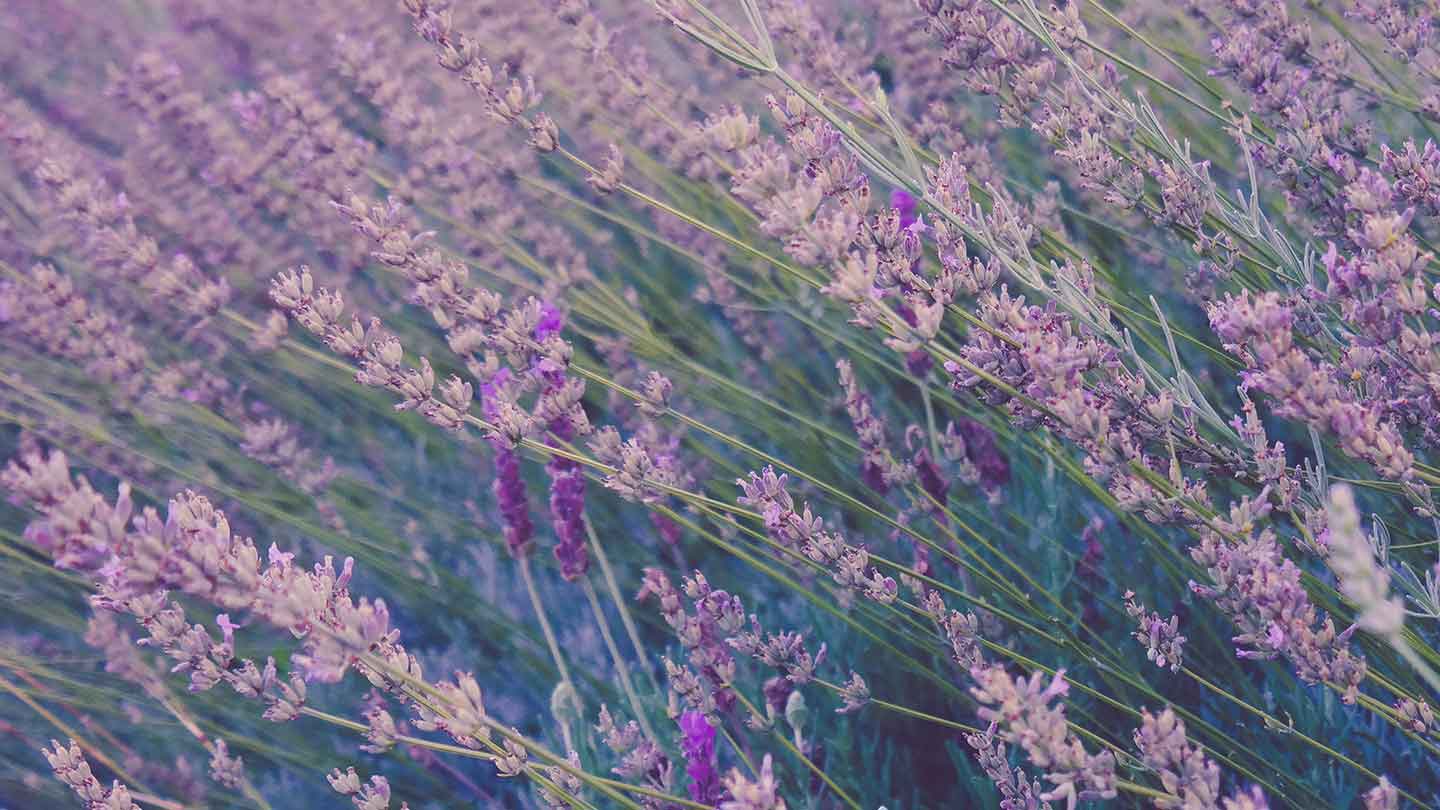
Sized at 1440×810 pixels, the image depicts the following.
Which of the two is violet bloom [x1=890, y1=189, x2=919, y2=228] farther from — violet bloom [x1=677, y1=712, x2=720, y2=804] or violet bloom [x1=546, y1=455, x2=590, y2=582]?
violet bloom [x1=677, y1=712, x2=720, y2=804]

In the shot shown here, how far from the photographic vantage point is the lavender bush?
3.53ft

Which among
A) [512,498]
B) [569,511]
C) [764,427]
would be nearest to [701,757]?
[569,511]

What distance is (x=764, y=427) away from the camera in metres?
2.27

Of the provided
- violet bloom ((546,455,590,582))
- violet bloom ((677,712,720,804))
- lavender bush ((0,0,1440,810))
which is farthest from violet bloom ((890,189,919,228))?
violet bloom ((677,712,720,804))

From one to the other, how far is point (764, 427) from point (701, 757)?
0.97 meters

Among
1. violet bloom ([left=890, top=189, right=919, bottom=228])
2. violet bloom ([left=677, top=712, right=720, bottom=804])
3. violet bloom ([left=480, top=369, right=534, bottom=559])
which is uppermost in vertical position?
violet bloom ([left=890, top=189, right=919, bottom=228])

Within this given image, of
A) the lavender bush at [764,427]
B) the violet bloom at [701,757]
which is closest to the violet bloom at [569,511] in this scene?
the lavender bush at [764,427]

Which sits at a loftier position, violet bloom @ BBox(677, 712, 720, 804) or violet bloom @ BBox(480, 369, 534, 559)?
violet bloom @ BBox(677, 712, 720, 804)

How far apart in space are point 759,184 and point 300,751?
5.97ft

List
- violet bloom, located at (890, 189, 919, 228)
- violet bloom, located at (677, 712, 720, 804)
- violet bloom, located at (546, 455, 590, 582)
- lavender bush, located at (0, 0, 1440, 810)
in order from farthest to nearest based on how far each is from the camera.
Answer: violet bloom, located at (890, 189, 919, 228)
violet bloom, located at (546, 455, 590, 582)
violet bloom, located at (677, 712, 720, 804)
lavender bush, located at (0, 0, 1440, 810)

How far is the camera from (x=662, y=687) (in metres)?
2.33

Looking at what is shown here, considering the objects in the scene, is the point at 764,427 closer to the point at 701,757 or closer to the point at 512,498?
the point at 512,498

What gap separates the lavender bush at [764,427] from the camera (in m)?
1.08

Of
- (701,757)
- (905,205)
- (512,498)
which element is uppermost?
(905,205)
